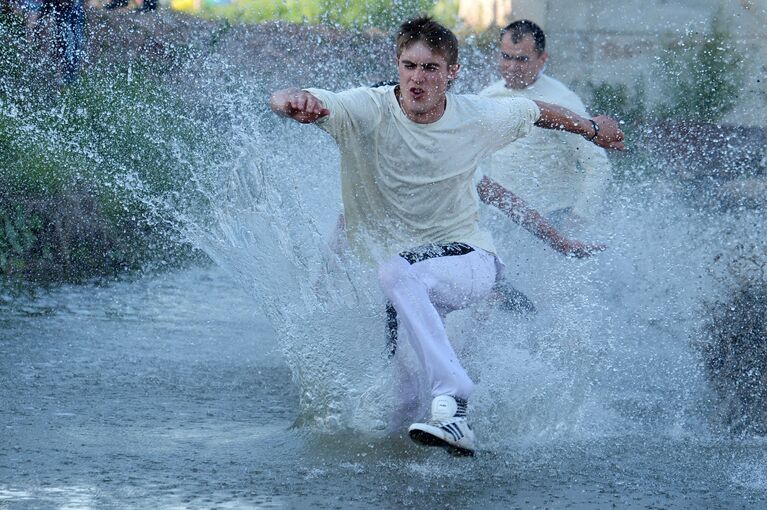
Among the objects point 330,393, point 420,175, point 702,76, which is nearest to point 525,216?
point 420,175

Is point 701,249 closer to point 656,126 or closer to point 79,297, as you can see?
point 79,297

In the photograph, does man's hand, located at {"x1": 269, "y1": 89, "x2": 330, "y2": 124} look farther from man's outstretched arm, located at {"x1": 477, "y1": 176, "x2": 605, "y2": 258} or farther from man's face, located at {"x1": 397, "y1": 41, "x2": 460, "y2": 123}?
man's outstretched arm, located at {"x1": 477, "y1": 176, "x2": 605, "y2": 258}

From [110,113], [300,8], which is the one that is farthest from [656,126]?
[110,113]

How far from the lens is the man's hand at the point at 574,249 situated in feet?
21.9

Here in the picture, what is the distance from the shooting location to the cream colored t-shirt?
583 cm

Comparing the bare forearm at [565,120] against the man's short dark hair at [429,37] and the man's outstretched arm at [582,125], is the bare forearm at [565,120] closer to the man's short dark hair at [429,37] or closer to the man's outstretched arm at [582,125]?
the man's outstretched arm at [582,125]

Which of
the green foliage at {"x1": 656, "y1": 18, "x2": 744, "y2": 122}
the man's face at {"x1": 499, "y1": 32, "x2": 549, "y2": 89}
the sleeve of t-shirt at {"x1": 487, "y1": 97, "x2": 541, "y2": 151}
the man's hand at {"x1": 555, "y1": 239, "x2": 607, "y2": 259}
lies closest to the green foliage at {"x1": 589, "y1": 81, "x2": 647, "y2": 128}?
the green foliage at {"x1": 656, "y1": 18, "x2": 744, "y2": 122}

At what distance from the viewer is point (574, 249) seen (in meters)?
6.67

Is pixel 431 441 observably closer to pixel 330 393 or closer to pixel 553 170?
pixel 330 393

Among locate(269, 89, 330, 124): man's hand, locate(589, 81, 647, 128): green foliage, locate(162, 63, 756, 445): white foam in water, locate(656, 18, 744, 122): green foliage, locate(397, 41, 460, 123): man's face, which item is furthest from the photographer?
locate(656, 18, 744, 122): green foliage

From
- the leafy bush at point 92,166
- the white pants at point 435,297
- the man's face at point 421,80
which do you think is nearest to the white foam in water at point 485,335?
the white pants at point 435,297

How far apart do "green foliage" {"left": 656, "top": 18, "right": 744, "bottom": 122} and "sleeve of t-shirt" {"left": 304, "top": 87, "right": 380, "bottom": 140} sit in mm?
11085

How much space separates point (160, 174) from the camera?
1196 cm

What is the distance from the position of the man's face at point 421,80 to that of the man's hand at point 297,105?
0.48 metres
